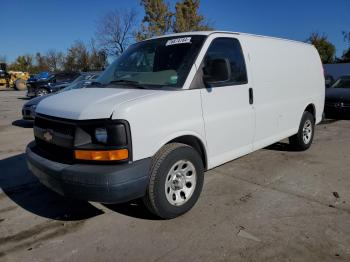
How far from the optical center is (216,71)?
409cm

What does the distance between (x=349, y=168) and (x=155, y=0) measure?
1273 inches

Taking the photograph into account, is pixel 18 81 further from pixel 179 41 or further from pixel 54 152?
pixel 54 152

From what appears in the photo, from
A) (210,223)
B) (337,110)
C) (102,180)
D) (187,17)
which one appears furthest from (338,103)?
(187,17)

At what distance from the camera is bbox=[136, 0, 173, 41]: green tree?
34834 millimetres

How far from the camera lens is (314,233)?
354 centimetres

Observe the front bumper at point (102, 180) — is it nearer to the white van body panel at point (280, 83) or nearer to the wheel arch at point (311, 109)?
the white van body panel at point (280, 83)

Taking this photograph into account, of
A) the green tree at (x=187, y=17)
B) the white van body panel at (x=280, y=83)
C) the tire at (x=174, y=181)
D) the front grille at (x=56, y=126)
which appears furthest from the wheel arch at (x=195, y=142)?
the green tree at (x=187, y=17)

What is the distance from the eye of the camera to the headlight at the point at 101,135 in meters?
3.30

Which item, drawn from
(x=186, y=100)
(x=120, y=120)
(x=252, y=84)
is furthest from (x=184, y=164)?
(x=252, y=84)

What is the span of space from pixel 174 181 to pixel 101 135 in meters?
1.00

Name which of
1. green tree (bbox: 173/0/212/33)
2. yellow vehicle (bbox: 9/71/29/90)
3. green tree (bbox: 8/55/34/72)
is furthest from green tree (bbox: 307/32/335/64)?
green tree (bbox: 8/55/34/72)

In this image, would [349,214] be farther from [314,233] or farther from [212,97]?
[212,97]

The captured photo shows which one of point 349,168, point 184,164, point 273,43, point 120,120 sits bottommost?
point 349,168

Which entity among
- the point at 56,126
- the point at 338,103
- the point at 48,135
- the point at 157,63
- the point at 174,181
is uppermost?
the point at 157,63
